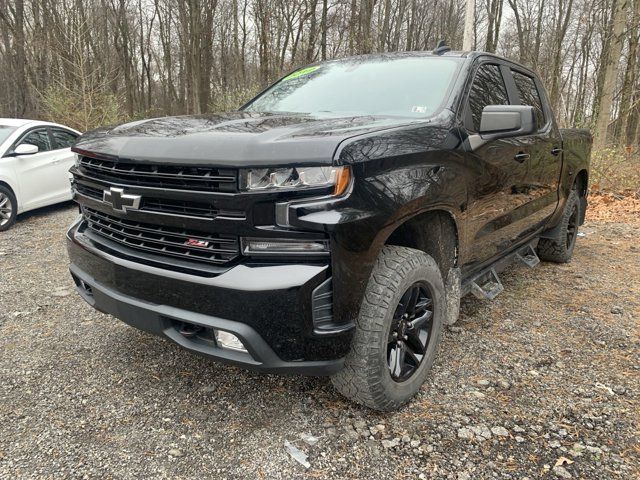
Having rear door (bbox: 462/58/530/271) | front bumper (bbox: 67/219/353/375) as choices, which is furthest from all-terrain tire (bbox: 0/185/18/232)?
rear door (bbox: 462/58/530/271)

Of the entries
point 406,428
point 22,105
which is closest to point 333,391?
point 406,428

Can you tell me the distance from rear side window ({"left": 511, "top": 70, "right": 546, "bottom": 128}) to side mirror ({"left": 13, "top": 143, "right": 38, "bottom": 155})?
633 centimetres

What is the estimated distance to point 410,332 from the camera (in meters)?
2.55

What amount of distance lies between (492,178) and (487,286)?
950 millimetres

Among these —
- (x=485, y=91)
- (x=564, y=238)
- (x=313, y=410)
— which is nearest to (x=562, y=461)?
(x=313, y=410)

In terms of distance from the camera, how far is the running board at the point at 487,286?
3.48 meters

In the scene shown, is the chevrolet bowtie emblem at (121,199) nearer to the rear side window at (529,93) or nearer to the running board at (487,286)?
the running board at (487,286)

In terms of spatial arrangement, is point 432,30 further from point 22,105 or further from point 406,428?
point 406,428

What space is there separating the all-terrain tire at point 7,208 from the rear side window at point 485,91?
621 centimetres

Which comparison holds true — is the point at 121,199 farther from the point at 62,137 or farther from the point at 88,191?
the point at 62,137

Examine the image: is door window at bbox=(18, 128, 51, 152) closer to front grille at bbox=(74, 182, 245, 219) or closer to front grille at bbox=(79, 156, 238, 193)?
front grille at bbox=(79, 156, 238, 193)

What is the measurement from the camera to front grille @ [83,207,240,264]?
2.03 metres

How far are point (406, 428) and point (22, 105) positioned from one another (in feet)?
73.6

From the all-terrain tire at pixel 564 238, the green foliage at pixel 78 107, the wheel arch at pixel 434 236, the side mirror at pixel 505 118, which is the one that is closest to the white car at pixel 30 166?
the wheel arch at pixel 434 236
